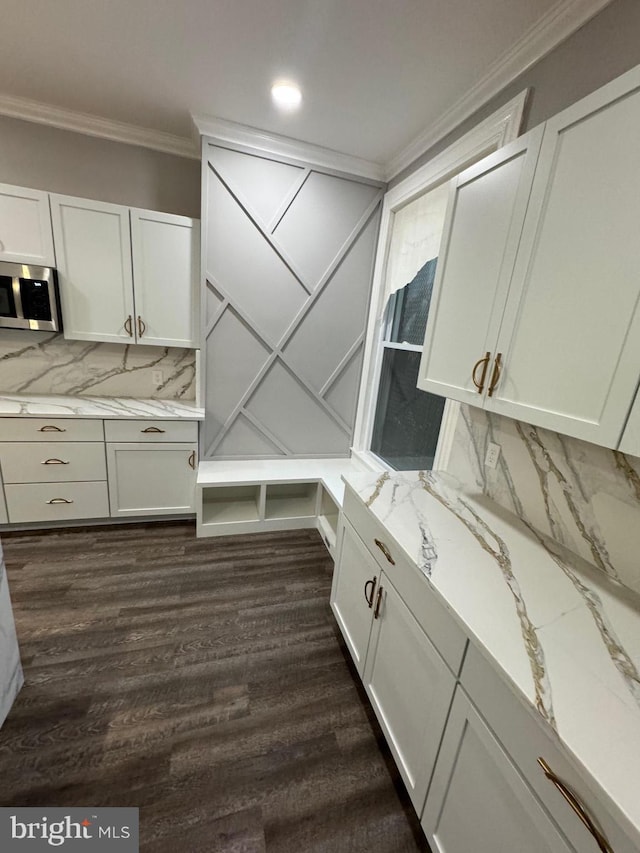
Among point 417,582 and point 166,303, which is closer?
point 417,582

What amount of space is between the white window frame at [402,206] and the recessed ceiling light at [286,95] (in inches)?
32.2

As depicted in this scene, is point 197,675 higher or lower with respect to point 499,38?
lower

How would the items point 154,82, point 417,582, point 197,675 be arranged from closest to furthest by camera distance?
point 417,582 < point 197,675 < point 154,82

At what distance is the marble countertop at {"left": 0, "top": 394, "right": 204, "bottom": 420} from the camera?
2229 millimetres

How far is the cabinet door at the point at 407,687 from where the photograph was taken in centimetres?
98

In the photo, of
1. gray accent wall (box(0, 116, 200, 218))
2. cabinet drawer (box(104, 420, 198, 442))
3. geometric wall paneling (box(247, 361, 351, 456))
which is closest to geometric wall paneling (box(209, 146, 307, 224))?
gray accent wall (box(0, 116, 200, 218))

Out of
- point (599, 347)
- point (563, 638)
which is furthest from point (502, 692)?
point (599, 347)

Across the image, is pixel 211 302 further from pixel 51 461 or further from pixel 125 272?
pixel 51 461

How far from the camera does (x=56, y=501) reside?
7.77ft

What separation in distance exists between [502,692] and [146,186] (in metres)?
3.36

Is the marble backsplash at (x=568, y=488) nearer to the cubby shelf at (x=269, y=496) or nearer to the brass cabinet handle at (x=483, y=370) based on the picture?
the brass cabinet handle at (x=483, y=370)

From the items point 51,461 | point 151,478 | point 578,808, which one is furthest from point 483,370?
point 51,461

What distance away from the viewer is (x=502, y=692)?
29.4 inches

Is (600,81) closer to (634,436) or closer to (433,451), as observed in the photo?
(634,436)
